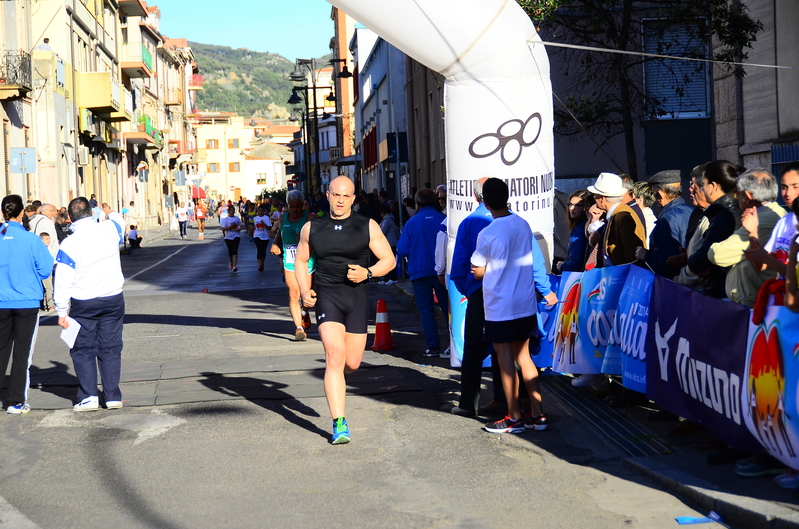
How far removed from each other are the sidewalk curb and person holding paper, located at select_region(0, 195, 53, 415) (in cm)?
530

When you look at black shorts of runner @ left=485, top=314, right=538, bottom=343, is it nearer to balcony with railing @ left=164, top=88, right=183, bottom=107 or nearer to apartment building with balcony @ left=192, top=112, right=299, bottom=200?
balcony with railing @ left=164, top=88, right=183, bottom=107

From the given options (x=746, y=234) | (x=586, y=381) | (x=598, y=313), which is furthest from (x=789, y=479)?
(x=586, y=381)

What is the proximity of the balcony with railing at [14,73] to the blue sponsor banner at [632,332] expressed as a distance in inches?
1071

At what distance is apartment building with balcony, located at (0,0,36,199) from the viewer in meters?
30.9

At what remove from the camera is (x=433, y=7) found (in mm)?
8773

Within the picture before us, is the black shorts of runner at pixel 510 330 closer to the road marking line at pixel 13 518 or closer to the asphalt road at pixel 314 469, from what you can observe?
the asphalt road at pixel 314 469

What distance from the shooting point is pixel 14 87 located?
100 feet

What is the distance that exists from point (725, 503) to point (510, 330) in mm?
2359

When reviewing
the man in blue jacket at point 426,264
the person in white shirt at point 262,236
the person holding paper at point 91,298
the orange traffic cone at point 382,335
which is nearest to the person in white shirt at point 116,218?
the person in white shirt at point 262,236

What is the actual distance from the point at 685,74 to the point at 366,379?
1123 centimetres

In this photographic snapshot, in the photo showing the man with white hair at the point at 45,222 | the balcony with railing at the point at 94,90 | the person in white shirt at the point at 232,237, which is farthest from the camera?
the balcony with railing at the point at 94,90

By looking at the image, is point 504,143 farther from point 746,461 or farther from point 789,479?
point 789,479

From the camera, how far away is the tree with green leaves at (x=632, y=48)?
13711 mm

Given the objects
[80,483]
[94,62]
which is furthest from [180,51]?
[80,483]
